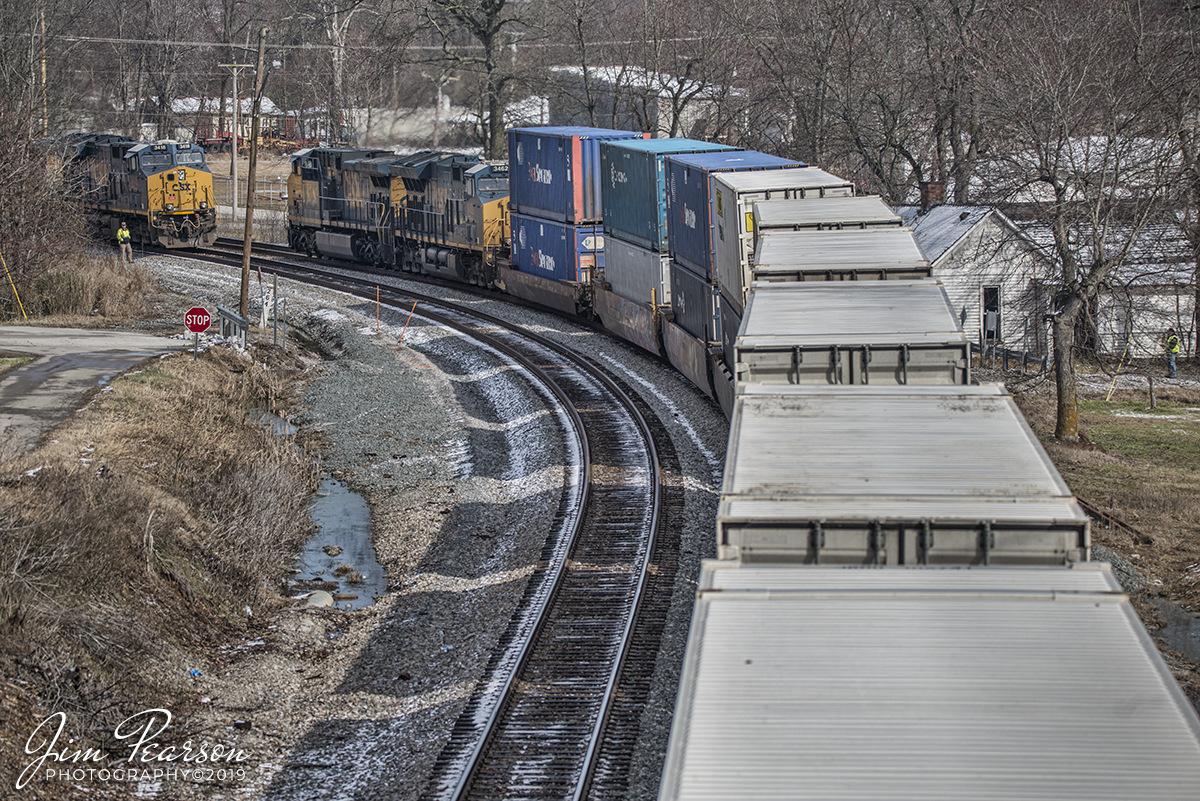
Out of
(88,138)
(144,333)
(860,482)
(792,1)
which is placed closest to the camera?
(860,482)

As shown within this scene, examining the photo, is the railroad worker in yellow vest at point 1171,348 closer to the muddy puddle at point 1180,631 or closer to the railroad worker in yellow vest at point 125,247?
the muddy puddle at point 1180,631

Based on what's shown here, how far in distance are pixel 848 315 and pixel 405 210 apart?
28.8m

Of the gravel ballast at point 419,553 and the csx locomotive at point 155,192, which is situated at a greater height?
the csx locomotive at point 155,192

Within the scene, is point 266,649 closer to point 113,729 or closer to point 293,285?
point 113,729

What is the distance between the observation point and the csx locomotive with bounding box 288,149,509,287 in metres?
35.8

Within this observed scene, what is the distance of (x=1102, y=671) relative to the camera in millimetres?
5938

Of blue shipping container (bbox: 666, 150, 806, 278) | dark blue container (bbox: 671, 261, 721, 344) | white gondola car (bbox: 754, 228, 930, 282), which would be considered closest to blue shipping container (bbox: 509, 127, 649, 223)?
blue shipping container (bbox: 666, 150, 806, 278)

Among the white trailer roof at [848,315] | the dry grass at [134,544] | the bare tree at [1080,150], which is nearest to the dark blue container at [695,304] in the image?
the white trailer roof at [848,315]

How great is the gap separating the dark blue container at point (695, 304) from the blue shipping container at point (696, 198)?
0.24 m

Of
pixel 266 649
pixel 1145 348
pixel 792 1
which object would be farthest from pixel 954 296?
pixel 266 649

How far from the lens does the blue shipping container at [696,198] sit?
22078 mm

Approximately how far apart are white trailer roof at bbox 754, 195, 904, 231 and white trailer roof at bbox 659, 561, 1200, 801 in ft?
39.3

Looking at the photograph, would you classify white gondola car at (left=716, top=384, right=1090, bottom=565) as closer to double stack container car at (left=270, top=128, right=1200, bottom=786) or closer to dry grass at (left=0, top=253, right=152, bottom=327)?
double stack container car at (left=270, top=128, right=1200, bottom=786)

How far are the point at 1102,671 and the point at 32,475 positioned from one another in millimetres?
12886
